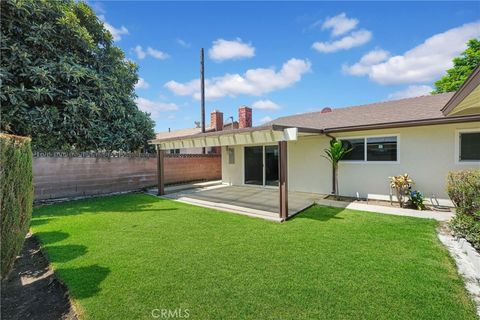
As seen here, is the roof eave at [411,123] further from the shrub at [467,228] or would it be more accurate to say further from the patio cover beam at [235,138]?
the patio cover beam at [235,138]

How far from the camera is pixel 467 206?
527cm

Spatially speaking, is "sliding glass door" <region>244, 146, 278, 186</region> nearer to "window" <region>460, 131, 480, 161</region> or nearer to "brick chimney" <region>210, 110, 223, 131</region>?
"brick chimney" <region>210, 110, 223, 131</region>

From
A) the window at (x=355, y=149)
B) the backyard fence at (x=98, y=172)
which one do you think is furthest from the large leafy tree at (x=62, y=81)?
the window at (x=355, y=149)

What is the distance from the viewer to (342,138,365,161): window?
9.12 m

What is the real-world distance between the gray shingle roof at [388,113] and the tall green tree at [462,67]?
55.1 ft

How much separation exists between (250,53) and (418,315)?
13562 millimetres

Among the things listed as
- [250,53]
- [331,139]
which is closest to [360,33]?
[331,139]

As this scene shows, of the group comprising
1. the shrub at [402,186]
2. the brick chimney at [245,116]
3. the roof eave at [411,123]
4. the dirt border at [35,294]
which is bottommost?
the dirt border at [35,294]

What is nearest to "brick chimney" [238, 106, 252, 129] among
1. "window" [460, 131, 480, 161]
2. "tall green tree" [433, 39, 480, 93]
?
"window" [460, 131, 480, 161]

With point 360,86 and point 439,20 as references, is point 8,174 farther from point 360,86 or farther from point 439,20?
point 360,86

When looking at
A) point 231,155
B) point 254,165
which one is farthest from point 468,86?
point 231,155

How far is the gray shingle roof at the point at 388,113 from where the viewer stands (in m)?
8.29

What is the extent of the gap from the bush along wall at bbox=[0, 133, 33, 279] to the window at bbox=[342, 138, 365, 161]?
9717 millimetres

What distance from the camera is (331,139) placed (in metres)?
9.82
